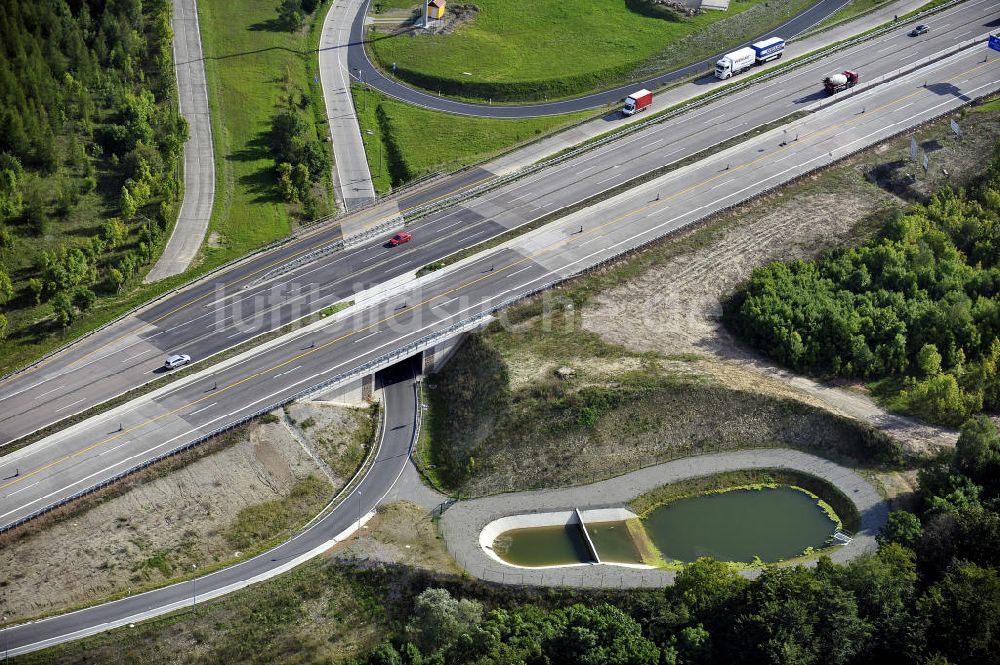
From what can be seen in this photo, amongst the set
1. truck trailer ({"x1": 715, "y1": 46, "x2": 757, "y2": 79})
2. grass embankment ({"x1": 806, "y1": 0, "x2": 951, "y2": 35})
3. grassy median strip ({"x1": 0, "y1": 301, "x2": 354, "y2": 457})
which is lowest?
grassy median strip ({"x1": 0, "y1": 301, "x2": 354, "y2": 457})

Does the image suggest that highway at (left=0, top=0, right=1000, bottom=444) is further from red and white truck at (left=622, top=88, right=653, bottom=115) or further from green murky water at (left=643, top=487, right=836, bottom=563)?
green murky water at (left=643, top=487, right=836, bottom=563)

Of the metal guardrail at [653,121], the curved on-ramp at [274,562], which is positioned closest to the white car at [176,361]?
the curved on-ramp at [274,562]

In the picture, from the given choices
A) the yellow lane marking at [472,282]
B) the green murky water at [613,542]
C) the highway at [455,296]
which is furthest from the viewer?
the yellow lane marking at [472,282]

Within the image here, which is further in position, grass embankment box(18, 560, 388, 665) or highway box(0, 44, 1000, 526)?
highway box(0, 44, 1000, 526)

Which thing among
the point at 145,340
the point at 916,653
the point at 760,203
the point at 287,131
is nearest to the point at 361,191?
the point at 287,131

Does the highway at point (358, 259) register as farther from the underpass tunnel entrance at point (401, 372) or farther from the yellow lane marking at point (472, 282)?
the underpass tunnel entrance at point (401, 372)

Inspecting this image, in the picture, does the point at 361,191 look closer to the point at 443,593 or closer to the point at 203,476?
the point at 203,476

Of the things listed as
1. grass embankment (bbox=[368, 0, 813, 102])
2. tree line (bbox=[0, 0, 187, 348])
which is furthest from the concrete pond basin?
grass embankment (bbox=[368, 0, 813, 102])
